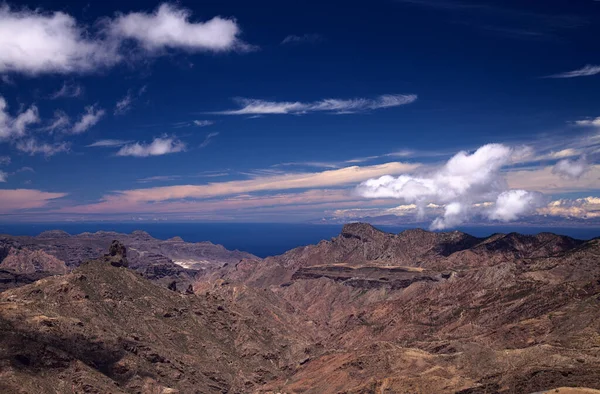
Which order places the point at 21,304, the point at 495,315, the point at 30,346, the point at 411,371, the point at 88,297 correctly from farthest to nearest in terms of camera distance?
the point at 495,315 < the point at 88,297 < the point at 21,304 < the point at 411,371 < the point at 30,346

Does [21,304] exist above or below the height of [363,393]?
above

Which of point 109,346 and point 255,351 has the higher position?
point 109,346

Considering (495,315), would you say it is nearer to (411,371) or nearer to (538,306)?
(538,306)

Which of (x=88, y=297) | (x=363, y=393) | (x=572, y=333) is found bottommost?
(x=363, y=393)

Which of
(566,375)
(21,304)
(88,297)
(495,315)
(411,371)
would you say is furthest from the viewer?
(495,315)

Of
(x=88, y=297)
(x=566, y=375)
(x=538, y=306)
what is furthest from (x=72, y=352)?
(x=538, y=306)

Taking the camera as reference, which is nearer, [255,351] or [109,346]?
[109,346]

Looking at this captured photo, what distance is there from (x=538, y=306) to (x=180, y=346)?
125 meters

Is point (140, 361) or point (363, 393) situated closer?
point (363, 393)

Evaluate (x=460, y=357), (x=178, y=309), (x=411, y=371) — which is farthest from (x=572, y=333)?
(x=178, y=309)

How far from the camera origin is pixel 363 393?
13350cm

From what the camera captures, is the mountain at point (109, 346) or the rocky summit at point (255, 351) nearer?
the rocky summit at point (255, 351)

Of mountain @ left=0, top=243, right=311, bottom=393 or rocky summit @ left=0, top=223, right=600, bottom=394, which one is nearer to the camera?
rocky summit @ left=0, top=223, right=600, bottom=394

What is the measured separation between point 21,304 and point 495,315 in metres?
158
